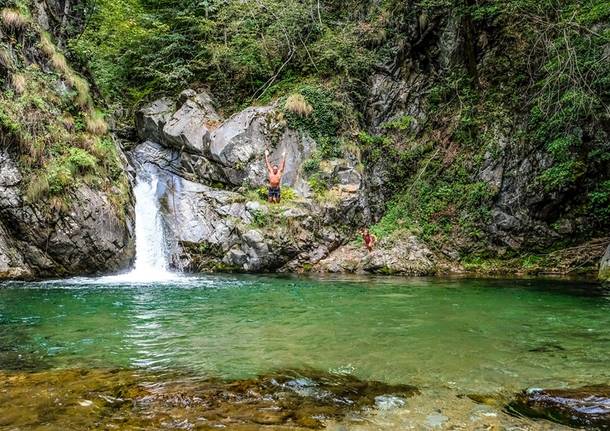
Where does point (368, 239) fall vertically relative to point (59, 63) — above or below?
below

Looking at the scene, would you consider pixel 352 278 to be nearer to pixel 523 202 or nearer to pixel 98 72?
pixel 523 202

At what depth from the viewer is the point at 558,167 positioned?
520 inches

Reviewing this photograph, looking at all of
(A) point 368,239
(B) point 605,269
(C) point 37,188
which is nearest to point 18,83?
(C) point 37,188

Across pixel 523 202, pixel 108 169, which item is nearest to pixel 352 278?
pixel 523 202

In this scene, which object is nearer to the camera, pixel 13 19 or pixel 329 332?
pixel 329 332

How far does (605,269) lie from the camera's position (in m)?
11.3

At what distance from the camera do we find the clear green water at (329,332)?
4.58 m

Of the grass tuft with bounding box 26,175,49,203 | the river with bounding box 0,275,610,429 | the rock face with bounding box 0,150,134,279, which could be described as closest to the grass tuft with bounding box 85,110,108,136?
the rock face with bounding box 0,150,134,279

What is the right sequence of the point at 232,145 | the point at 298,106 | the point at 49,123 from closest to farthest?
the point at 49,123, the point at 232,145, the point at 298,106

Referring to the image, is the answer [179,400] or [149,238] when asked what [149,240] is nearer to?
[149,238]

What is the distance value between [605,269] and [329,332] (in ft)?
29.7

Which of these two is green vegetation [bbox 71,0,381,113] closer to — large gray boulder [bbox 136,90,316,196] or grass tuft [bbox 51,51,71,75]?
large gray boulder [bbox 136,90,316,196]

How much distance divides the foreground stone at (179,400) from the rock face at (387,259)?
1009 centimetres

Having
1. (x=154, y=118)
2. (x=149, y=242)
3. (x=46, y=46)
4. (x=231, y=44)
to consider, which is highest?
(x=231, y=44)
